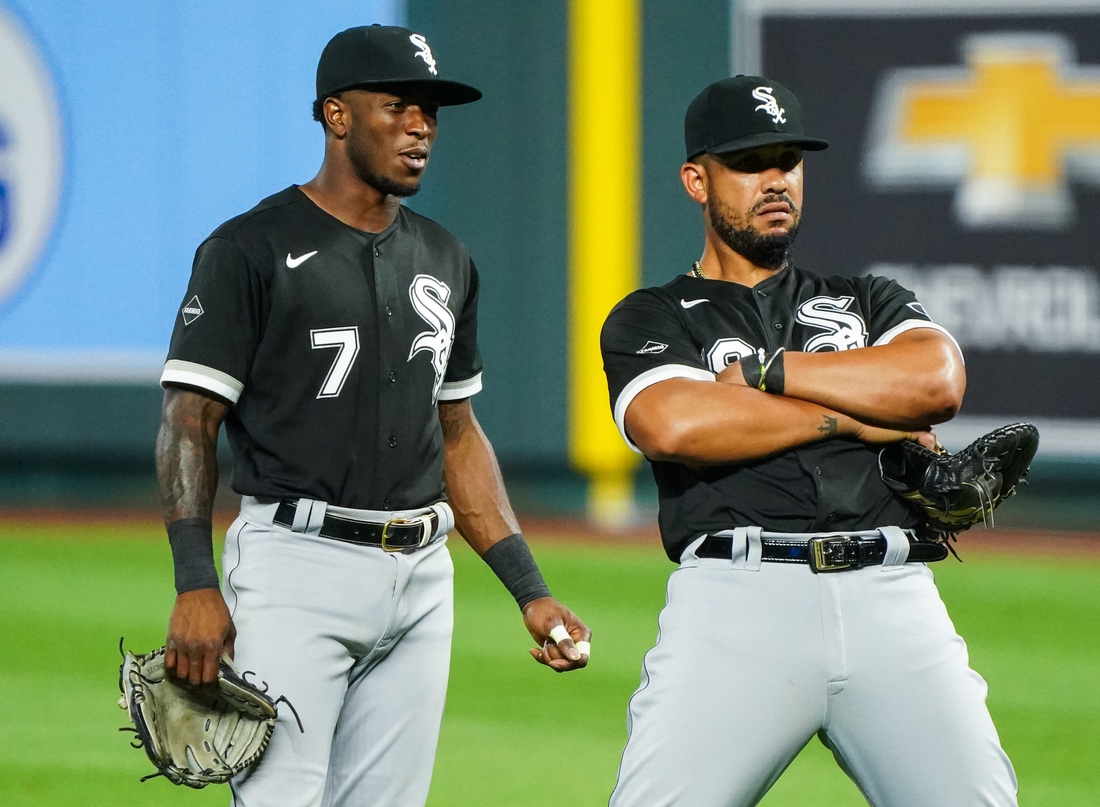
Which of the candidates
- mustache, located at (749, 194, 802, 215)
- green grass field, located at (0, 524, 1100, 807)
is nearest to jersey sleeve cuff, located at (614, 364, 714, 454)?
mustache, located at (749, 194, 802, 215)

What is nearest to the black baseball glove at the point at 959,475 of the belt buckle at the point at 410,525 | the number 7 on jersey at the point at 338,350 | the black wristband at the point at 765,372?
the black wristband at the point at 765,372

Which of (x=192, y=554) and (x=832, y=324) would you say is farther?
(x=832, y=324)

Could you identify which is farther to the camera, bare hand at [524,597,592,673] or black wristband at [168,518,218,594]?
bare hand at [524,597,592,673]

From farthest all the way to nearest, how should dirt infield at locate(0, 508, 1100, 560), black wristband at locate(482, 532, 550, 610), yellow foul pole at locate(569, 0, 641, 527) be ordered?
yellow foul pole at locate(569, 0, 641, 527)
dirt infield at locate(0, 508, 1100, 560)
black wristband at locate(482, 532, 550, 610)

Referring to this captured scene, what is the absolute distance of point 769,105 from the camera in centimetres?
332

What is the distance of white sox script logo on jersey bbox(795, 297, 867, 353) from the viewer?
3.36 metres

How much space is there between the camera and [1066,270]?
10039mm

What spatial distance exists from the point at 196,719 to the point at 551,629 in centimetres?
83

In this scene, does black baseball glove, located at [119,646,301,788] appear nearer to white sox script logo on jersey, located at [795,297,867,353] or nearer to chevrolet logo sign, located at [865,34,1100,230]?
white sox script logo on jersey, located at [795,297,867,353]

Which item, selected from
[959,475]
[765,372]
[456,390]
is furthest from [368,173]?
[959,475]

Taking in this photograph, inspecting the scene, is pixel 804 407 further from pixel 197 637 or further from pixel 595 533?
pixel 595 533

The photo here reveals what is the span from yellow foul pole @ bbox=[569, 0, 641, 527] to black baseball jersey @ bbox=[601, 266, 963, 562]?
7.30m

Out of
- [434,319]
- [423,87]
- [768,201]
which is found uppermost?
[423,87]

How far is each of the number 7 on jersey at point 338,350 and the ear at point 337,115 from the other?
0.47m
